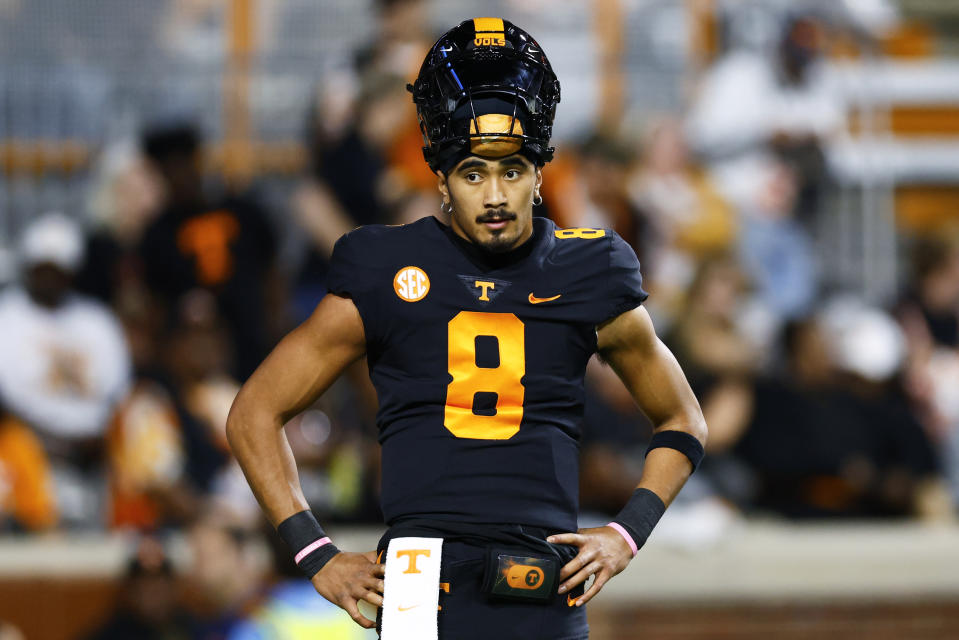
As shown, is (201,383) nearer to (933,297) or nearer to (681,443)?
(681,443)

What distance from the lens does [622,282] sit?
3.53 meters

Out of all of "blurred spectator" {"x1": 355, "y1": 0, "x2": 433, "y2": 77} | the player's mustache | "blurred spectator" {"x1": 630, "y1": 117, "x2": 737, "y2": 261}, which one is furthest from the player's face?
"blurred spectator" {"x1": 630, "y1": 117, "x2": 737, "y2": 261}

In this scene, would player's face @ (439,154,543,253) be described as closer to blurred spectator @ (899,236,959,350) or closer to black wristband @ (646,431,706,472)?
black wristband @ (646,431,706,472)

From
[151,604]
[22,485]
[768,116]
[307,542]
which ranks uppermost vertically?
[768,116]

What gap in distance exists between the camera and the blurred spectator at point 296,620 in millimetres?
5750

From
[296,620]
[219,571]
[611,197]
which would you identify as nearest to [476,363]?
[296,620]

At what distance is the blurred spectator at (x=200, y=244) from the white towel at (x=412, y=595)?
15.3ft

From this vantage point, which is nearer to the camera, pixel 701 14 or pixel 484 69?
pixel 484 69

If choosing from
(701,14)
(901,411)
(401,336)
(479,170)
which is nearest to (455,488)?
(401,336)

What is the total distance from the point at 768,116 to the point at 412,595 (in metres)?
7.02

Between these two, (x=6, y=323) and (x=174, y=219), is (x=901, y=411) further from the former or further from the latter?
(x=6, y=323)

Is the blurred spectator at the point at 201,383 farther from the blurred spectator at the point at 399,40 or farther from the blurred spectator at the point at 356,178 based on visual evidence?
the blurred spectator at the point at 399,40

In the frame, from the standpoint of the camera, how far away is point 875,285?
9.69 meters

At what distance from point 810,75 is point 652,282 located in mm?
2254
